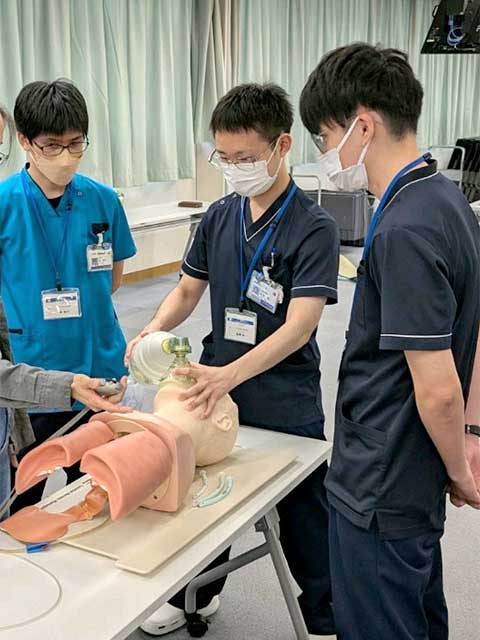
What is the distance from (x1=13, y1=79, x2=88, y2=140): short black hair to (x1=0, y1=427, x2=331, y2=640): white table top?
3.38 ft

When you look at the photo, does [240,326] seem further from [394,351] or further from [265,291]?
[394,351]

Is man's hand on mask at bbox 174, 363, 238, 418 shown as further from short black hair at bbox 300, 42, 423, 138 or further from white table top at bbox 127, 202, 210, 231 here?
white table top at bbox 127, 202, 210, 231

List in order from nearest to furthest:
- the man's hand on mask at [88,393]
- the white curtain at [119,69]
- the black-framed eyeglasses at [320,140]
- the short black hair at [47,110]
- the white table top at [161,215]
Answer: the black-framed eyeglasses at [320,140] < the man's hand on mask at [88,393] < the short black hair at [47,110] < the white curtain at [119,69] < the white table top at [161,215]

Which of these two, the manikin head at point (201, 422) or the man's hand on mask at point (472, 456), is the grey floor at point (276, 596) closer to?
the manikin head at point (201, 422)

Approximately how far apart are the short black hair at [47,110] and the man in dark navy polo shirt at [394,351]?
782 millimetres

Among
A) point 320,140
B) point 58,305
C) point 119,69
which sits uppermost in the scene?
point 119,69

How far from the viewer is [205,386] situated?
1.53 meters

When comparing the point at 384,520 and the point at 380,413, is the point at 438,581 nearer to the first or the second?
the point at 384,520

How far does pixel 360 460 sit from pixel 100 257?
1.01 metres

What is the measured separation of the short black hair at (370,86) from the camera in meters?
1.17

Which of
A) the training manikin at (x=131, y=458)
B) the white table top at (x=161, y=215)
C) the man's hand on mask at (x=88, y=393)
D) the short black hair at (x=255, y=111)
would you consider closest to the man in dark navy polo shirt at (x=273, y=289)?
the short black hair at (x=255, y=111)

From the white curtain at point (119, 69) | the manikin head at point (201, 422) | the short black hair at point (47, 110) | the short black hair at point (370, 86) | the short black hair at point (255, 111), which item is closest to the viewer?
the short black hair at point (370, 86)

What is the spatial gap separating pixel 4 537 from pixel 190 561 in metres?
0.34

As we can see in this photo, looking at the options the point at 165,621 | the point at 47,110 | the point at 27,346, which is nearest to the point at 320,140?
the point at 47,110
